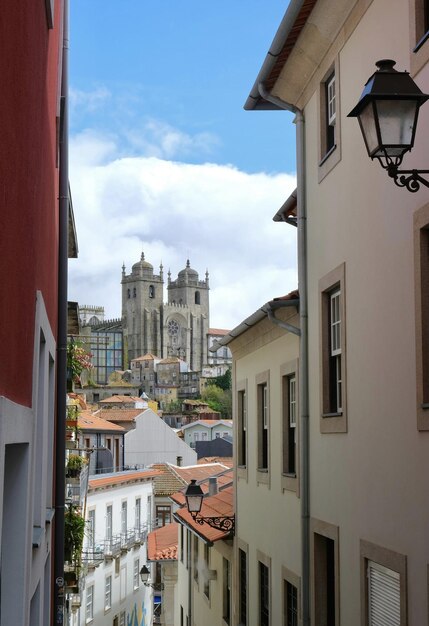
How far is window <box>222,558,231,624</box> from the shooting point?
58.5ft

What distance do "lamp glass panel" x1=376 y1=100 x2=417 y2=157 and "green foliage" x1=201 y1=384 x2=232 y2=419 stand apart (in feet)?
505

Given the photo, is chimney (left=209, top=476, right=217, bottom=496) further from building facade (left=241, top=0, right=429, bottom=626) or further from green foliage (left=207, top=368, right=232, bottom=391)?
green foliage (left=207, top=368, right=232, bottom=391)

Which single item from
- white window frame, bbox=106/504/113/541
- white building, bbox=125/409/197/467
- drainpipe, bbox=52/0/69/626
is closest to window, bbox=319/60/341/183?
drainpipe, bbox=52/0/69/626

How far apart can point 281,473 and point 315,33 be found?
18.5ft

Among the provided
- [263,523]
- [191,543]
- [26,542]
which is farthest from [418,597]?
[191,543]

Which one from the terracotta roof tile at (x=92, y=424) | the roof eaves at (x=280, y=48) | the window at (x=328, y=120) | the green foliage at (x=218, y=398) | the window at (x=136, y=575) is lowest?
the window at (x=136, y=575)

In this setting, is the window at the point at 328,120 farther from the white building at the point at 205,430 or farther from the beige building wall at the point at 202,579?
the white building at the point at 205,430

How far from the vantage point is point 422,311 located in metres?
7.22

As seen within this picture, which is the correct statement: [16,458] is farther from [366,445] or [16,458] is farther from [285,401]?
[285,401]

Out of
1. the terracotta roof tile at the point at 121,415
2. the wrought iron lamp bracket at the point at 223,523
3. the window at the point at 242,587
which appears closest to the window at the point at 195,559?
the wrought iron lamp bracket at the point at 223,523

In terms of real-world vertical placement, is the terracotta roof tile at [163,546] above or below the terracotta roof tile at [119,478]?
below

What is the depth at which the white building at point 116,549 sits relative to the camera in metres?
35.7

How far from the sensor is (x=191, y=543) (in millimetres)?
22734

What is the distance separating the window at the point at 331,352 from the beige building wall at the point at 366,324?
8 centimetres
